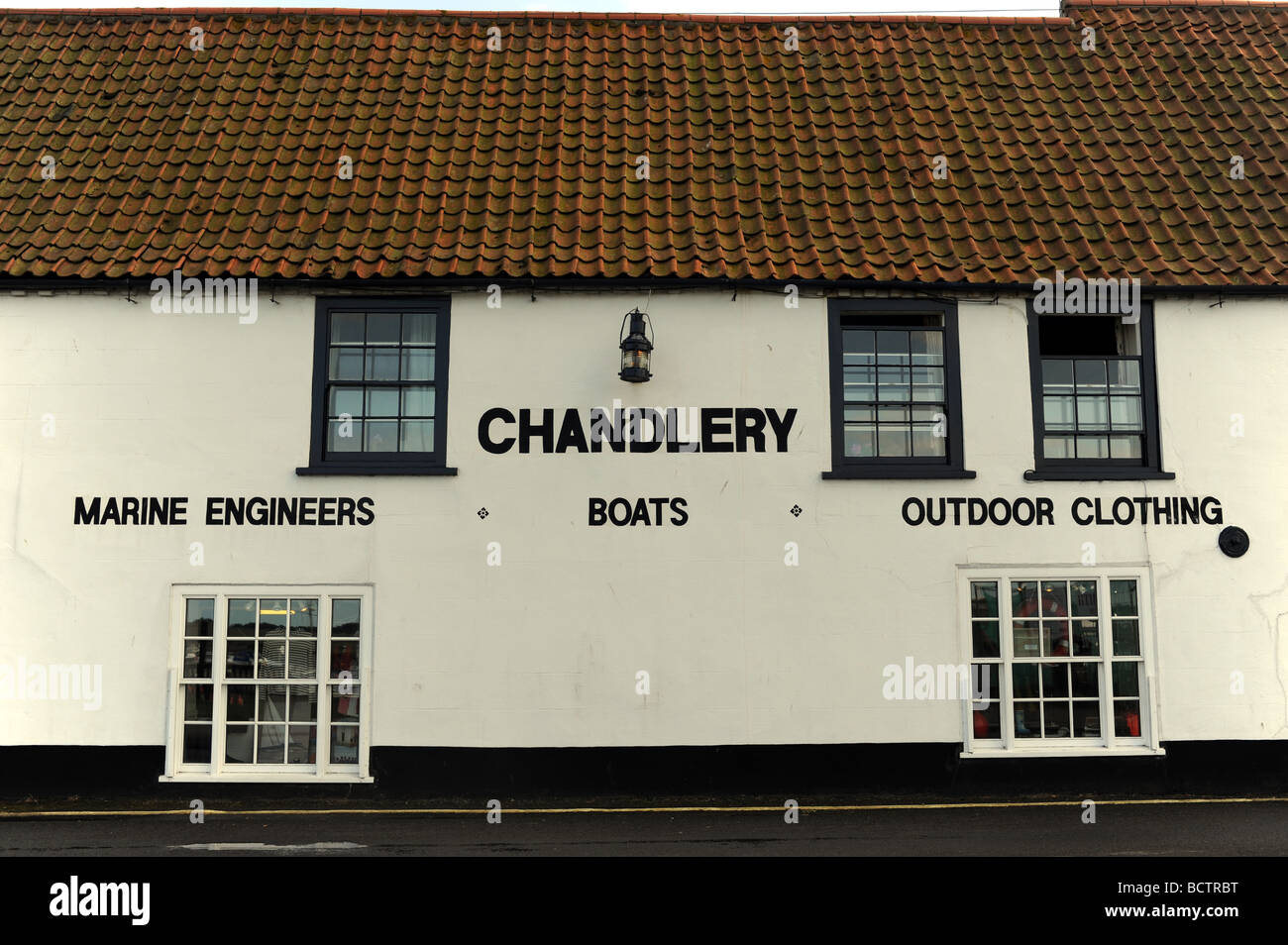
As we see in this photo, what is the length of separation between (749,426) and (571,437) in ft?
5.81

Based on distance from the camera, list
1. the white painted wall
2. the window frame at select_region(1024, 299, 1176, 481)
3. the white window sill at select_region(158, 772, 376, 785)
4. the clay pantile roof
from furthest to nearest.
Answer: the clay pantile roof, the window frame at select_region(1024, 299, 1176, 481), the white painted wall, the white window sill at select_region(158, 772, 376, 785)

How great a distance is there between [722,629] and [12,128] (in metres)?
9.92

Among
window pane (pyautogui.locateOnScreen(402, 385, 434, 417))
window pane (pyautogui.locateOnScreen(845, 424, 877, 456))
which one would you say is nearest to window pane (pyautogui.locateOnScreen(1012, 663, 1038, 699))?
window pane (pyautogui.locateOnScreen(845, 424, 877, 456))

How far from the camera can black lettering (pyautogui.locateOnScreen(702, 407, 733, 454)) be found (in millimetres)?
10680

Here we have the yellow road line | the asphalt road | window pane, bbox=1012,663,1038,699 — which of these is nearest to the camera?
the asphalt road

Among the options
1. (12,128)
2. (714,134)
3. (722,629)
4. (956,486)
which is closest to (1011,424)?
(956,486)

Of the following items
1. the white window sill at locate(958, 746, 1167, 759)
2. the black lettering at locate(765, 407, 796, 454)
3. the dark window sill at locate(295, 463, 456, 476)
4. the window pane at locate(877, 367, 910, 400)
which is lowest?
the white window sill at locate(958, 746, 1167, 759)

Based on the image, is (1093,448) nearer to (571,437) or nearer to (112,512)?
(571,437)

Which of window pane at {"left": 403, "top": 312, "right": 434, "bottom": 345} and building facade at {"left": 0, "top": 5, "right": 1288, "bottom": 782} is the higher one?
window pane at {"left": 403, "top": 312, "right": 434, "bottom": 345}

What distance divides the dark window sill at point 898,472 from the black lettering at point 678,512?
4.67 feet

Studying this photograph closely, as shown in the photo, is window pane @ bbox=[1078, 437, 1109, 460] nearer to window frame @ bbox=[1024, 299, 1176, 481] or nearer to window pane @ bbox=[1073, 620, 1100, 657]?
window frame @ bbox=[1024, 299, 1176, 481]

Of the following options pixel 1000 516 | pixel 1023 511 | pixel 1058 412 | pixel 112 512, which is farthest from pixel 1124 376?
pixel 112 512

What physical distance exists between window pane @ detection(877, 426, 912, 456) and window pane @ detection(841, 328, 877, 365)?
70 centimetres

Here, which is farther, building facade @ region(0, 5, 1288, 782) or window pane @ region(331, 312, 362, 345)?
window pane @ region(331, 312, 362, 345)
